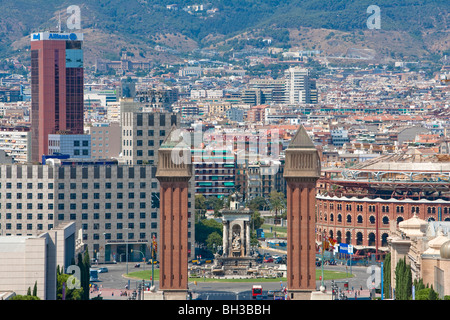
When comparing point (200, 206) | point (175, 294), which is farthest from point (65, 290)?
point (200, 206)

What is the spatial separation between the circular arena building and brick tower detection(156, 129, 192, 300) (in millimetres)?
65453

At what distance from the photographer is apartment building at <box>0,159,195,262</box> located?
131m

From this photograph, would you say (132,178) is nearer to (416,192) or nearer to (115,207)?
(115,207)

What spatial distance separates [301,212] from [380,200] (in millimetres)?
70664

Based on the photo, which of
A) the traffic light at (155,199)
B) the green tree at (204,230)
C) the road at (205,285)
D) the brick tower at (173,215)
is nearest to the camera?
the brick tower at (173,215)

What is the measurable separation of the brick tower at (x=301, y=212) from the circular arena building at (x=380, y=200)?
2573 inches

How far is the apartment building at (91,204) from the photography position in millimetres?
131250

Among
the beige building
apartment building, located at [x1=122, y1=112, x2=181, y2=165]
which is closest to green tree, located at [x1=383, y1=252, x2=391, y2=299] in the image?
the beige building

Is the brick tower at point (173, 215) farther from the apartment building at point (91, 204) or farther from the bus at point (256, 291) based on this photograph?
the apartment building at point (91, 204)

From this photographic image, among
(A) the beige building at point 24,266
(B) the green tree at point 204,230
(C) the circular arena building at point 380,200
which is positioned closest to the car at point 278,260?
(B) the green tree at point 204,230

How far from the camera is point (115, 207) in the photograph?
13512 centimetres

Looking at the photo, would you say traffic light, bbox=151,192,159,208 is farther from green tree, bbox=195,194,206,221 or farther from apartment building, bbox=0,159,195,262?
green tree, bbox=195,194,206,221
